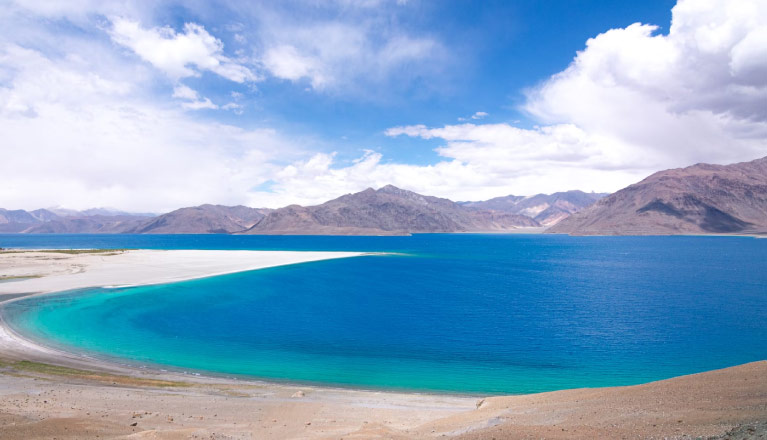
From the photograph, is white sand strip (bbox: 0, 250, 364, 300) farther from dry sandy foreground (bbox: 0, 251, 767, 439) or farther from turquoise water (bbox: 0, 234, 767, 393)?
dry sandy foreground (bbox: 0, 251, 767, 439)

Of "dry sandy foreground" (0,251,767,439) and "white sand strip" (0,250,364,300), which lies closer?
"dry sandy foreground" (0,251,767,439)

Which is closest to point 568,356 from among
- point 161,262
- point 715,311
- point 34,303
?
point 715,311

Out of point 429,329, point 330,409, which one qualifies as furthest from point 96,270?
point 330,409

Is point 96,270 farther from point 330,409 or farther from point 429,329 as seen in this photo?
point 330,409

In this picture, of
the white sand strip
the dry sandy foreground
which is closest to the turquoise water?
the dry sandy foreground

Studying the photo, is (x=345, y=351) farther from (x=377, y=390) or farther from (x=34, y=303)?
(x=34, y=303)

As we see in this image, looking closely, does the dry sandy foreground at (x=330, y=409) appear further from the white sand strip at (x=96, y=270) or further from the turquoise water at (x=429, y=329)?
the white sand strip at (x=96, y=270)
